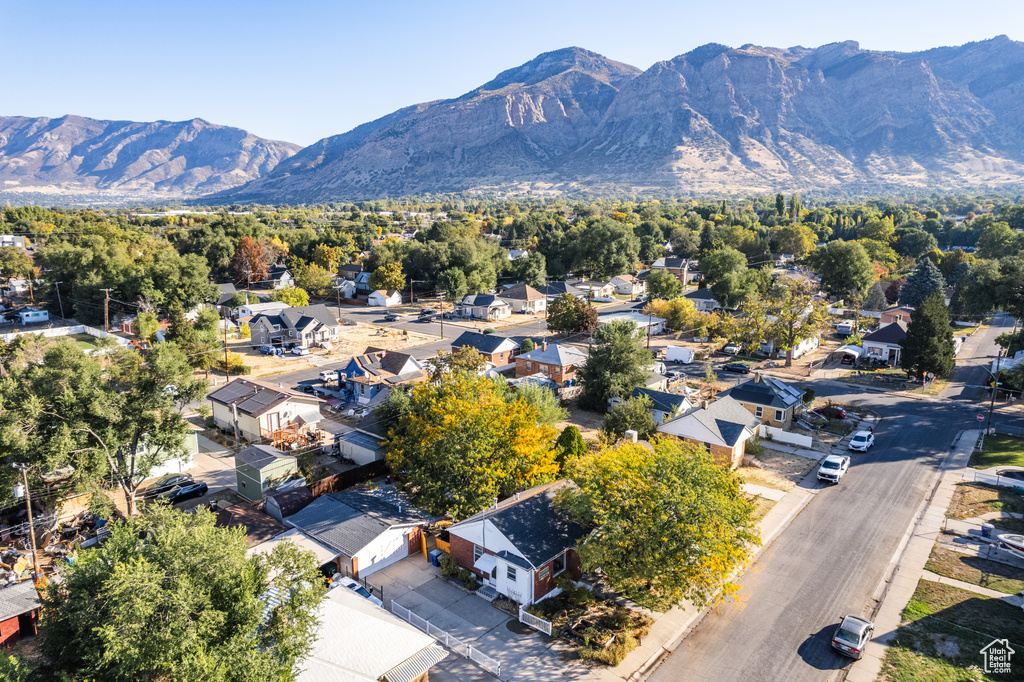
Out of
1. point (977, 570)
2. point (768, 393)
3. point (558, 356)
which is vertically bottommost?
point (977, 570)

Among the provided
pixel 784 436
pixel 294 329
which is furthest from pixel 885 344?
pixel 294 329

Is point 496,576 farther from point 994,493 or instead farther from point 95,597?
point 994,493

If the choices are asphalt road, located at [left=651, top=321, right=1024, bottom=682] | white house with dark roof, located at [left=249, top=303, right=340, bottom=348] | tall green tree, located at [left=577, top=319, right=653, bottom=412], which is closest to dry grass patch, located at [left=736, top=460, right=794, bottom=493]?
asphalt road, located at [left=651, top=321, right=1024, bottom=682]

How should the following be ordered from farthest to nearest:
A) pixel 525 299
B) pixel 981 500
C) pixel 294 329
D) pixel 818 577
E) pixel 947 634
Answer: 1. pixel 525 299
2. pixel 294 329
3. pixel 981 500
4. pixel 818 577
5. pixel 947 634

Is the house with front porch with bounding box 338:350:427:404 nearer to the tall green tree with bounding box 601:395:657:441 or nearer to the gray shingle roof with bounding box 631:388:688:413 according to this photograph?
the tall green tree with bounding box 601:395:657:441

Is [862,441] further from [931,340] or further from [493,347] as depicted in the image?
[493,347]

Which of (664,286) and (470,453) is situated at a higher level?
(664,286)

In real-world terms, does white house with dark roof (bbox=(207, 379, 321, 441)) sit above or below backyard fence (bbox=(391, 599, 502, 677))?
above

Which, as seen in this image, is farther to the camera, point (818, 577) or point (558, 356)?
point (558, 356)
